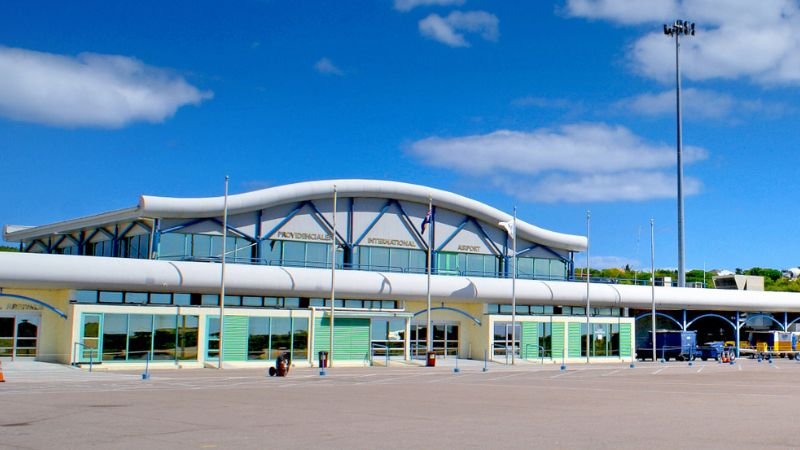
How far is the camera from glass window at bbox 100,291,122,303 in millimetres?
43750

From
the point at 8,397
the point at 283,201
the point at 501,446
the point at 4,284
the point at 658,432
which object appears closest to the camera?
the point at 501,446

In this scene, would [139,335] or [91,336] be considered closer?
[91,336]

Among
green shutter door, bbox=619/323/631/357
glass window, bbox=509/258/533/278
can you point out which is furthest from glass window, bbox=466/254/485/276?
green shutter door, bbox=619/323/631/357

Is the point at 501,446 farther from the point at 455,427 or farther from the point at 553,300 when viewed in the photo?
the point at 553,300

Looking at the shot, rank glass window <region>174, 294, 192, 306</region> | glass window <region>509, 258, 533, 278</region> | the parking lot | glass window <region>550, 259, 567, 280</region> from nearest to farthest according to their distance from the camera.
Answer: the parking lot < glass window <region>174, 294, 192, 306</region> < glass window <region>509, 258, 533, 278</region> < glass window <region>550, 259, 567, 280</region>

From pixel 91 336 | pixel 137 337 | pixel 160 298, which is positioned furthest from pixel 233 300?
pixel 91 336

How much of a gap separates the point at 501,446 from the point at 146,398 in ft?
43.6

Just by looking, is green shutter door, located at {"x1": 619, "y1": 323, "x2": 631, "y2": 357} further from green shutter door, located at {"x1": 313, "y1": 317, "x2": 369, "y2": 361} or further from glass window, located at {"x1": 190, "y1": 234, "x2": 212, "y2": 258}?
glass window, located at {"x1": 190, "y1": 234, "x2": 212, "y2": 258}

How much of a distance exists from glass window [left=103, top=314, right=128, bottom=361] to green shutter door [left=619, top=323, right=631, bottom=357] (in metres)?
34.6

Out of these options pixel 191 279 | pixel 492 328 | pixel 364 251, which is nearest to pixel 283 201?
pixel 364 251

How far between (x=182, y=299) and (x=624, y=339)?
31858 mm

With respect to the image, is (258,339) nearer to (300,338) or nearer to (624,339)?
(300,338)

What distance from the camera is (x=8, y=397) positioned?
2392cm

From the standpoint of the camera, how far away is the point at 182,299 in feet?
151
